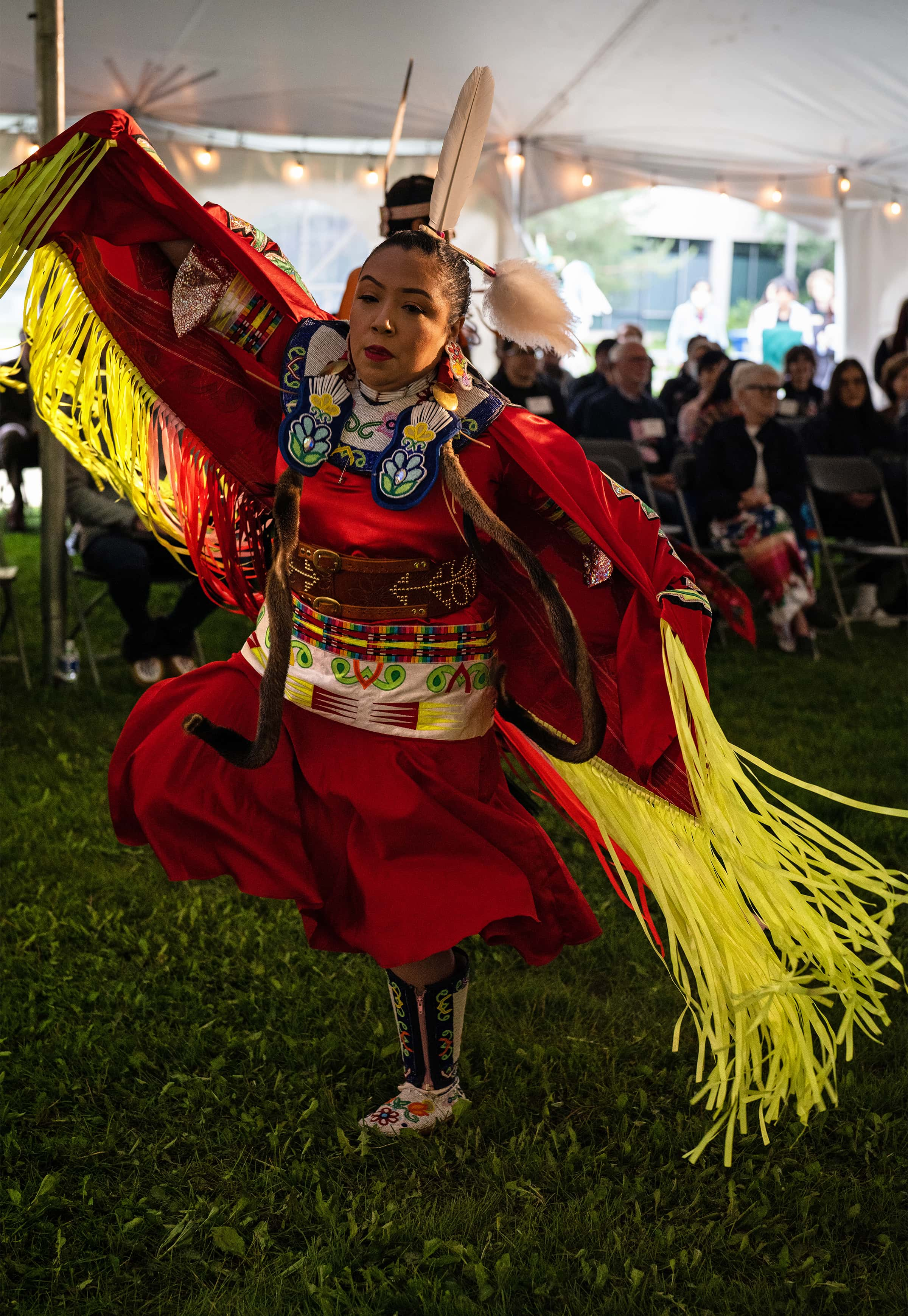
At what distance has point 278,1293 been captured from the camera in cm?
175

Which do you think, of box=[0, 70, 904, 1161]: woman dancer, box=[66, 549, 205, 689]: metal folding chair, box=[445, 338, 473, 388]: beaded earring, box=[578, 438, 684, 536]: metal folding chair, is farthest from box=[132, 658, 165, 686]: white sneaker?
box=[445, 338, 473, 388]: beaded earring

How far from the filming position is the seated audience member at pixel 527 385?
6.48 m

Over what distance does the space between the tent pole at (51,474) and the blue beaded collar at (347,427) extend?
273cm

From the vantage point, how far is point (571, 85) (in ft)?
27.6

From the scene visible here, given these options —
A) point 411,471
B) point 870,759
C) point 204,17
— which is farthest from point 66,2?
point 411,471

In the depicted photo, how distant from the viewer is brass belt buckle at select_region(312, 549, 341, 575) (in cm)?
199

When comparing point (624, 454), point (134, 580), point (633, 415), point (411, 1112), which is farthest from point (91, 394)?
point (633, 415)

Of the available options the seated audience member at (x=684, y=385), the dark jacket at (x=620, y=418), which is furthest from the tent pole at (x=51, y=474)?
the seated audience member at (x=684, y=385)

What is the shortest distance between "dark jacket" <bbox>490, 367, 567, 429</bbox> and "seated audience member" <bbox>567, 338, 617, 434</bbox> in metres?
0.49

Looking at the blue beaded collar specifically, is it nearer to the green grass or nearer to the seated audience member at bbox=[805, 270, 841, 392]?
the green grass

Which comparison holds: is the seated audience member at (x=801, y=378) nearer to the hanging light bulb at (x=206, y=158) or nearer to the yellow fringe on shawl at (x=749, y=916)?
the hanging light bulb at (x=206, y=158)

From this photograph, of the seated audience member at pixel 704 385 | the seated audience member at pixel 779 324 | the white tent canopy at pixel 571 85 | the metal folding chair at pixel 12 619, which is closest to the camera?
the metal folding chair at pixel 12 619

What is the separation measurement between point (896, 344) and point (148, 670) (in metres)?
6.72

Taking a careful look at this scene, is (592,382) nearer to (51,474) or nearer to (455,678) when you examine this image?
(51,474)
